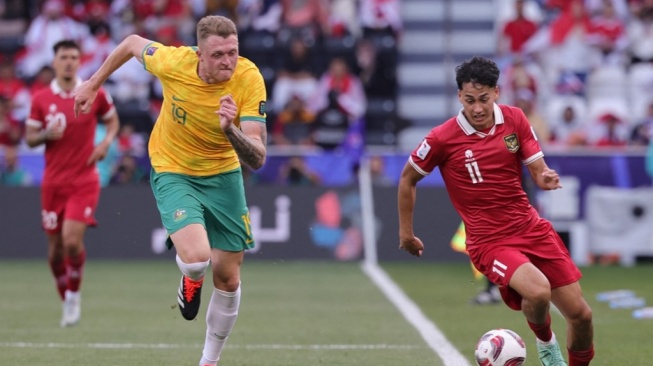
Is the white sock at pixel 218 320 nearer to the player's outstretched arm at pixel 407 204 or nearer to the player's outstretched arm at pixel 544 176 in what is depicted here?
the player's outstretched arm at pixel 407 204

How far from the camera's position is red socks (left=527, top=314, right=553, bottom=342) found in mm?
8078

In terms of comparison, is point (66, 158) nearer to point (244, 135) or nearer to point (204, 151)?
point (204, 151)

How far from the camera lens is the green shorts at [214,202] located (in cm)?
842

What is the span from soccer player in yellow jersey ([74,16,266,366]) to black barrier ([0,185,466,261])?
31.4 feet

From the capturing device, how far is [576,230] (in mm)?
18578

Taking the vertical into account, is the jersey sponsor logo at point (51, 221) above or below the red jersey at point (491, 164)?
below

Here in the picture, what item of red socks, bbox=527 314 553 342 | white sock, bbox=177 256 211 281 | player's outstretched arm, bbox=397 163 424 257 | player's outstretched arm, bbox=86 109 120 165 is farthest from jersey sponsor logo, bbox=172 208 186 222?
player's outstretched arm, bbox=86 109 120 165

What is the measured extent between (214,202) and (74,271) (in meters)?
3.86

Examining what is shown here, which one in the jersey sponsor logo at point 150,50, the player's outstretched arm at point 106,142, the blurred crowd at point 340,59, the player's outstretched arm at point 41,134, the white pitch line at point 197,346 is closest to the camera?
the jersey sponsor logo at point 150,50

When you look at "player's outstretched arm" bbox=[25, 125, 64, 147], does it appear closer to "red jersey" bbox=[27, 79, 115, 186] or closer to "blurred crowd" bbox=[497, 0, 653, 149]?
"red jersey" bbox=[27, 79, 115, 186]

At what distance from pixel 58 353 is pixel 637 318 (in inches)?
225

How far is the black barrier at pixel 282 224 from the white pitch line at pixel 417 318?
2.29ft

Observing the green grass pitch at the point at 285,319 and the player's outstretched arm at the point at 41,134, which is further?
the player's outstretched arm at the point at 41,134

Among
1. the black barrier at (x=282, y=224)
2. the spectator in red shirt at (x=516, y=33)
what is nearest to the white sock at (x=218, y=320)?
the black barrier at (x=282, y=224)
